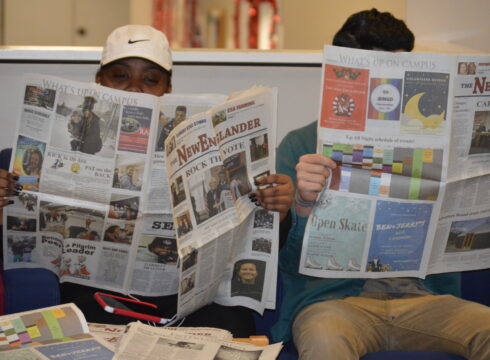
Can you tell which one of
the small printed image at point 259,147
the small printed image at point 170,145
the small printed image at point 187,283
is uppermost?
the small printed image at point 259,147

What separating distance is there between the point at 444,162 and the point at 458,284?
1.25 feet

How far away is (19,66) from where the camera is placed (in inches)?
84.1

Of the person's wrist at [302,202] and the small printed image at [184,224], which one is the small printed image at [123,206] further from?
the person's wrist at [302,202]

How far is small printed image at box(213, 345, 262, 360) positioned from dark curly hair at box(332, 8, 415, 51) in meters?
0.85

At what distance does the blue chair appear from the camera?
1.50 meters

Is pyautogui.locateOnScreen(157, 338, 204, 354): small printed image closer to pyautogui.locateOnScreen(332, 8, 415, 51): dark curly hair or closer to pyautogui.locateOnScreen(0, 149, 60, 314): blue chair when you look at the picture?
pyautogui.locateOnScreen(0, 149, 60, 314): blue chair

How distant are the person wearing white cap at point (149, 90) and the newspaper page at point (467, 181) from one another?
35 centimetres

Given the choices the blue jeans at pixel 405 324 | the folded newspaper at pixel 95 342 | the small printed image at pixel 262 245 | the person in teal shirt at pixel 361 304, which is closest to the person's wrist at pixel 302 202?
the person in teal shirt at pixel 361 304

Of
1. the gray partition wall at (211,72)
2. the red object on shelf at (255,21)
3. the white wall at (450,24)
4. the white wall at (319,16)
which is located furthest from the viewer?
the red object on shelf at (255,21)

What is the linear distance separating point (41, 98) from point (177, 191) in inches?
15.9

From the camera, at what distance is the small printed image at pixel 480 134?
1542mm

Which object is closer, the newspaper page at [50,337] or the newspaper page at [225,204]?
the newspaper page at [50,337]

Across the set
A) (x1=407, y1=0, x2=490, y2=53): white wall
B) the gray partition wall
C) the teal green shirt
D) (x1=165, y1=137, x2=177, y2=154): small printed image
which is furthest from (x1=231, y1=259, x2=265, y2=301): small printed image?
(x1=407, y1=0, x2=490, y2=53): white wall

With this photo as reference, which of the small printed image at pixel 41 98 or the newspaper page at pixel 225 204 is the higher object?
the small printed image at pixel 41 98
